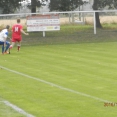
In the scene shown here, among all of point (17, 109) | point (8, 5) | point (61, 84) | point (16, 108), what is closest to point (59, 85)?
point (61, 84)

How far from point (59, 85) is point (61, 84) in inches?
7.5

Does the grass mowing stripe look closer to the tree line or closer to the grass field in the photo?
the grass field

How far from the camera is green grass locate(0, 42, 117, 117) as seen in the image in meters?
12.0

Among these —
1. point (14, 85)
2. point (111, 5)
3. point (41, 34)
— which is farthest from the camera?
point (111, 5)

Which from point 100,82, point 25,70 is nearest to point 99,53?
point 25,70

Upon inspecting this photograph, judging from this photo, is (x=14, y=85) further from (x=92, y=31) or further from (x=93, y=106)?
(x=92, y=31)

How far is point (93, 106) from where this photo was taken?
12.3m

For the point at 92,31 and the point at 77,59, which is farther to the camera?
the point at 92,31

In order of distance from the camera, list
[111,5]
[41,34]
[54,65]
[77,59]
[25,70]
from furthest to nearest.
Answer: [111,5]
[41,34]
[77,59]
[54,65]
[25,70]

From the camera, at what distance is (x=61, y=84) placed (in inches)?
636

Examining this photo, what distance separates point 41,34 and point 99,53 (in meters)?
14.6

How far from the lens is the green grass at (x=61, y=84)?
474 inches

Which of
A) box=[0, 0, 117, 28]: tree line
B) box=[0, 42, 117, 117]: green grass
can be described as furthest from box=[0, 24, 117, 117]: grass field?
box=[0, 0, 117, 28]: tree line
